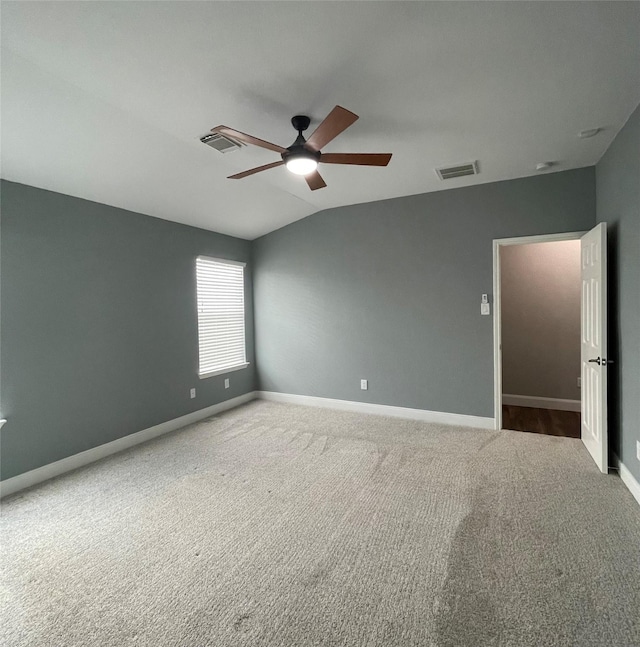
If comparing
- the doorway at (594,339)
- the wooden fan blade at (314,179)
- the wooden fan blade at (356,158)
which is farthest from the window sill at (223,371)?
the doorway at (594,339)

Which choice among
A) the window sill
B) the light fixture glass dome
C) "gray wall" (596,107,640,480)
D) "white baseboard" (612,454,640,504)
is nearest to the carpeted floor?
"white baseboard" (612,454,640,504)

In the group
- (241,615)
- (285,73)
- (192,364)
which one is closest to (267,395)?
(192,364)

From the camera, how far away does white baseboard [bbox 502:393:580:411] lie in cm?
498

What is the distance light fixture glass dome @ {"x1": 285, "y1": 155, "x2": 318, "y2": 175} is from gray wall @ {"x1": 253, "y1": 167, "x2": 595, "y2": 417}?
228 centimetres

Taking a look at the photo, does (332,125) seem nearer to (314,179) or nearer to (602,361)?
(314,179)

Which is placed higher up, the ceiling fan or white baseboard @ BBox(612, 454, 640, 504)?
the ceiling fan

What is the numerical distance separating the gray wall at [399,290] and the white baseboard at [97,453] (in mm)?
1333

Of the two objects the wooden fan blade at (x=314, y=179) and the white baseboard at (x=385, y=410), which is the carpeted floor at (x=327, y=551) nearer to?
the white baseboard at (x=385, y=410)

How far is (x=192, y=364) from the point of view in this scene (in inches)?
184

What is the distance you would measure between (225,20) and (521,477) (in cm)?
365

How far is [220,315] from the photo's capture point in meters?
5.15

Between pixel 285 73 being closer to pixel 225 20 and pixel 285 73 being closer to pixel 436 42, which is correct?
pixel 225 20

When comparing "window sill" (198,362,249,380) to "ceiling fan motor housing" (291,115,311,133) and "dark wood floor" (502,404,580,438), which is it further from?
"dark wood floor" (502,404,580,438)

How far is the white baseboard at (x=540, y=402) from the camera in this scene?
4984 mm
